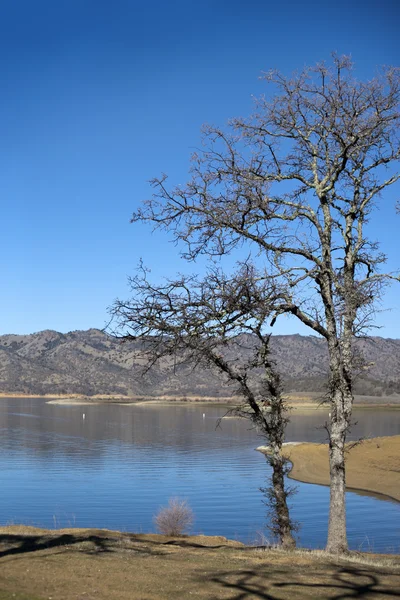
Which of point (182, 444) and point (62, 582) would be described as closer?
point (62, 582)

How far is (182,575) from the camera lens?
9.78 metres

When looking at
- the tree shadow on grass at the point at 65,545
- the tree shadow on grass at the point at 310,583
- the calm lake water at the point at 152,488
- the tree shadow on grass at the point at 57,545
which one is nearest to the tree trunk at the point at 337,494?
the tree shadow on grass at the point at 310,583

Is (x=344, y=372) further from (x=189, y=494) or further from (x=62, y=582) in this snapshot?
(x=189, y=494)

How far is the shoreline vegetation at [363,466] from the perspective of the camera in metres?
40.5

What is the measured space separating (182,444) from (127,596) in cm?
5681

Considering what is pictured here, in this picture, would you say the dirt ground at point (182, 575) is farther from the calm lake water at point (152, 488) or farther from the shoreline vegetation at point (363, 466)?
the shoreline vegetation at point (363, 466)

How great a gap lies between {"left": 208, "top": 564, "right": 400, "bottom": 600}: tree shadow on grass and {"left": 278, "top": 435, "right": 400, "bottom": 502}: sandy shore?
2824cm

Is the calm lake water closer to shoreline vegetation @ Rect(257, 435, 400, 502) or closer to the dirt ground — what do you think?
shoreline vegetation @ Rect(257, 435, 400, 502)

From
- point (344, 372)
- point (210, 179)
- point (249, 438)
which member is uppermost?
point (210, 179)

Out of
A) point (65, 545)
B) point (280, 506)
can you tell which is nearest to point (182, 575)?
point (65, 545)

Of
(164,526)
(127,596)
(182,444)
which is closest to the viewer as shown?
(127,596)

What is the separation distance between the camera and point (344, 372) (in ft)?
44.5

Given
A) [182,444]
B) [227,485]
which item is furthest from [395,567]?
[182,444]

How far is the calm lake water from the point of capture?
27.7 meters
